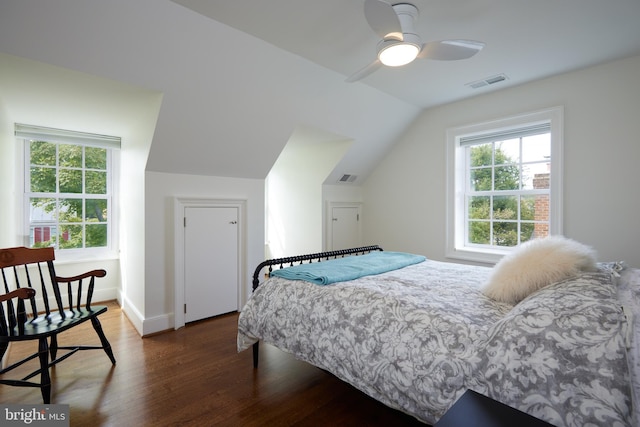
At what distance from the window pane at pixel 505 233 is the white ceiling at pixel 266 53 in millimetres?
1487

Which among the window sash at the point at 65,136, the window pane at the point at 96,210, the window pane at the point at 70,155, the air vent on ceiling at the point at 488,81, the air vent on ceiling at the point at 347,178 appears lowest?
the window pane at the point at 96,210

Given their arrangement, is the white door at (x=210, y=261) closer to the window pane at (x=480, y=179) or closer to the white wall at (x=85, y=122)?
the white wall at (x=85, y=122)

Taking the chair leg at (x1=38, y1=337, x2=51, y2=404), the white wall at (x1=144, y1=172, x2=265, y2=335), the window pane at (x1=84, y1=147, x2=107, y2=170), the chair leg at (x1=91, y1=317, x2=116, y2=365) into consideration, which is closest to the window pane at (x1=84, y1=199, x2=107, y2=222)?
the window pane at (x1=84, y1=147, x2=107, y2=170)

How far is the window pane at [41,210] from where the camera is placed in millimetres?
3277

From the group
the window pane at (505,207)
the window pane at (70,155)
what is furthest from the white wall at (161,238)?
the window pane at (505,207)

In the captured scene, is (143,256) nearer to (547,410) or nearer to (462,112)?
(547,410)

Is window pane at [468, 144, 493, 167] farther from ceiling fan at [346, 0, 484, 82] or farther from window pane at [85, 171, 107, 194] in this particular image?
window pane at [85, 171, 107, 194]

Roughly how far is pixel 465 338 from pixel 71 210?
4.18m

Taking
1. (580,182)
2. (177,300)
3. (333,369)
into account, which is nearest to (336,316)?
(333,369)

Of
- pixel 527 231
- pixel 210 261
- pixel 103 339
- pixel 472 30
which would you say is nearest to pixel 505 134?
pixel 527 231

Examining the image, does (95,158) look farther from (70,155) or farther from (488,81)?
(488,81)

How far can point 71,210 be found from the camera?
3.50 m

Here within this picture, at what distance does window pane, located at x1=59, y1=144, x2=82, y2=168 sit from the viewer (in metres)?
3.44

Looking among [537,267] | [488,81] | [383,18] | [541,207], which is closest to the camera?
[537,267]
